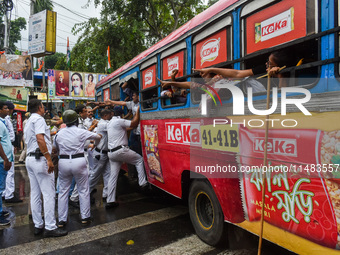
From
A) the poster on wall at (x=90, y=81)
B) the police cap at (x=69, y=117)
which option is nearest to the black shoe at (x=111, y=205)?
the police cap at (x=69, y=117)

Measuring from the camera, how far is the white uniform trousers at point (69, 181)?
4.37 m

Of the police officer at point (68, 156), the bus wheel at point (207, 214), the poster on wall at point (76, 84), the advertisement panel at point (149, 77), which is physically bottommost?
the bus wheel at point (207, 214)

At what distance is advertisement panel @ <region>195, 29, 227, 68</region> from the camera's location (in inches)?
121

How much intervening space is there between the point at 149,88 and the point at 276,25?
2.81 metres

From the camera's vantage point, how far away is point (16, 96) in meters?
13.2

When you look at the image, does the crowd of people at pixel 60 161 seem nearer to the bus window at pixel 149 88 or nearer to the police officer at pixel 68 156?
the police officer at pixel 68 156

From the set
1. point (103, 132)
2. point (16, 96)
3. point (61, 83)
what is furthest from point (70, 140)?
point (61, 83)

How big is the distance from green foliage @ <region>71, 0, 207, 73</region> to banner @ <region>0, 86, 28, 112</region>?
4462mm

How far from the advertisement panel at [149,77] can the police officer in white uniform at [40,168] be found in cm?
182

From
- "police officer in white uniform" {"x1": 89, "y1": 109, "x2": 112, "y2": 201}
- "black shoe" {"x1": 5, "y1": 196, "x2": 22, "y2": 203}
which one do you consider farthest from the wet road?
"police officer in white uniform" {"x1": 89, "y1": 109, "x2": 112, "y2": 201}

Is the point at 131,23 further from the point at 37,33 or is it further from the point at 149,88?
the point at 149,88

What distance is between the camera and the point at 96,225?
4.44 meters

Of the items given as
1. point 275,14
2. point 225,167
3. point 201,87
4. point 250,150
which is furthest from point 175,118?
point 275,14

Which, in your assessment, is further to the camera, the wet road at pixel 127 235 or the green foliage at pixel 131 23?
the green foliage at pixel 131 23
